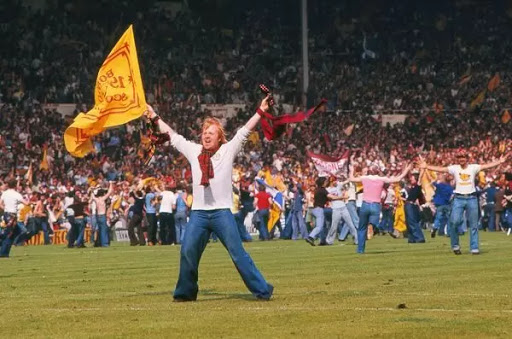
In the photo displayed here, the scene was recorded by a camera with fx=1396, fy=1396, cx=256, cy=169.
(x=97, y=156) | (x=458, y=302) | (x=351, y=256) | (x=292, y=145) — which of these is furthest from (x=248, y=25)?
(x=458, y=302)

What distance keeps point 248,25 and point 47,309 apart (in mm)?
52053

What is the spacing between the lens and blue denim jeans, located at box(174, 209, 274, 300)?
613 inches

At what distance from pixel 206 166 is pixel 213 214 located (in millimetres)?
545

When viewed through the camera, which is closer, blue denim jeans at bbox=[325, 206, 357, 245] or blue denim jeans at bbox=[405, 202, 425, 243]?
blue denim jeans at bbox=[405, 202, 425, 243]

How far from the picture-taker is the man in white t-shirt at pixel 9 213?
108 ft

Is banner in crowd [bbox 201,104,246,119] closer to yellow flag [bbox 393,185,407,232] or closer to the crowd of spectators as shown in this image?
the crowd of spectators

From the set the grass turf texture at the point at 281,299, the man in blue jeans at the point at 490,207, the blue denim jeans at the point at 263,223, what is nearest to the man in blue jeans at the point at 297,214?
the blue denim jeans at the point at 263,223

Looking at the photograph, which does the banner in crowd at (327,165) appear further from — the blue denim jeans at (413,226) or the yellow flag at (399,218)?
the blue denim jeans at (413,226)

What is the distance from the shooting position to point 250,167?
176 feet

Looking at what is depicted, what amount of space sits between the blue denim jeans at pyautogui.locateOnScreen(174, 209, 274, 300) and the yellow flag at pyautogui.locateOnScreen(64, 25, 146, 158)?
7.53 feet

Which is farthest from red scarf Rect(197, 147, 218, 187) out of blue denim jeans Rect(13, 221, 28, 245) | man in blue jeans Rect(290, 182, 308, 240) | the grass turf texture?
man in blue jeans Rect(290, 182, 308, 240)

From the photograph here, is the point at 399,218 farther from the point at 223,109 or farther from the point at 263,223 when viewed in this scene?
the point at 223,109

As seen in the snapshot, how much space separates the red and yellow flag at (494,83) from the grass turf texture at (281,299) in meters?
37.8

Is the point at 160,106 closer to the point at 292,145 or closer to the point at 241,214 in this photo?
the point at 292,145
